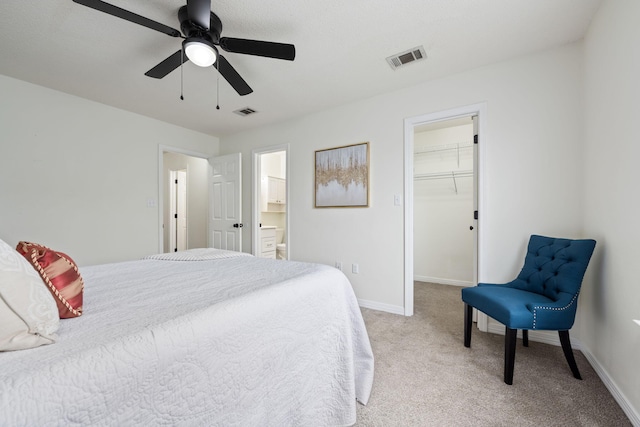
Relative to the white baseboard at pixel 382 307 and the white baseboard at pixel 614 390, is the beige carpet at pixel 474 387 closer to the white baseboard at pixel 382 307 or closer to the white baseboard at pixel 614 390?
the white baseboard at pixel 614 390

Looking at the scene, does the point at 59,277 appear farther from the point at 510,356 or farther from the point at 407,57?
the point at 407,57

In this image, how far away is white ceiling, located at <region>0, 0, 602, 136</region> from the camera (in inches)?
70.1

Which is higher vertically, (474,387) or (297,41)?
(297,41)

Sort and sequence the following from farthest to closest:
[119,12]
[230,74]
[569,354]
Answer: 1. [230,74]
2. [569,354]
3. [119,12]

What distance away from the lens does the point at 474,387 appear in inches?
64.4

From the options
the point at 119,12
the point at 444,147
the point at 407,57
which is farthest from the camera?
the point at 444,147

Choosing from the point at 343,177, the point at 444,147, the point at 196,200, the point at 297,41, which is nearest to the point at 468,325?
the point at 343,177

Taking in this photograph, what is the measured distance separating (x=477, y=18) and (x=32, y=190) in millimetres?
4352

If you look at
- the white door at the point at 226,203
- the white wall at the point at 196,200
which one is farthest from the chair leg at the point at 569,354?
the white wall at the point at 196,200

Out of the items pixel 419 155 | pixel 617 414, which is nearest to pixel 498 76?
pixel 419 155

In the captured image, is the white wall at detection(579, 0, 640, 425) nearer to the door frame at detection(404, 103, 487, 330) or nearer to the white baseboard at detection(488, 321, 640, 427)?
the white baseboard at detection(488, 321, 640, 427)

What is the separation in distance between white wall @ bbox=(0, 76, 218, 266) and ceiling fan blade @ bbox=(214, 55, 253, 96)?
2.22 meters

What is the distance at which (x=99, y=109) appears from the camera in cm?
321

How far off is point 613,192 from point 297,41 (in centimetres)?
→ 238
